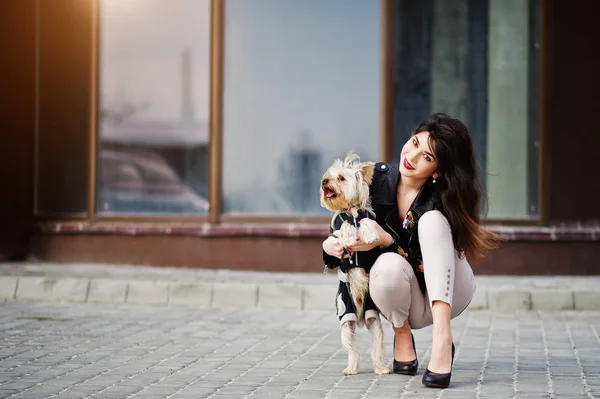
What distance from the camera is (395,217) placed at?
20.0 feet

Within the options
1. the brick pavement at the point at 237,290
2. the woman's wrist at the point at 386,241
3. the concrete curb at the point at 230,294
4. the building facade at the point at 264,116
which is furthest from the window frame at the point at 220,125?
the woman's wrist at the point at 386,241

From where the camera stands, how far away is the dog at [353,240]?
229 inches

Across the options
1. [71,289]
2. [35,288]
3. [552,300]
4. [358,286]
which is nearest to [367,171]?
[358,286]

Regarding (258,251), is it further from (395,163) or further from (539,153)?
(395,163)

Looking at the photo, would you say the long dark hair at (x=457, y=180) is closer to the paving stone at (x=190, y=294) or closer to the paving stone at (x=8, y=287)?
the paving stone at (x=190, y=294)

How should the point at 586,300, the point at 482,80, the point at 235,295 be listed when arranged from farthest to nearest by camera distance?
the point at 482,80 < the point at 235,295 < the point at 586,300

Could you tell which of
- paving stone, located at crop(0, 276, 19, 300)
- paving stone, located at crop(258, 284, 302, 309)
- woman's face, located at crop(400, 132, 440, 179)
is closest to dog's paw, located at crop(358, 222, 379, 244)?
woman's face, located at crop(400, 132, 440, 179)

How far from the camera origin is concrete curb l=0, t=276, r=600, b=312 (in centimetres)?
939

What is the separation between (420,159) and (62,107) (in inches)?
278

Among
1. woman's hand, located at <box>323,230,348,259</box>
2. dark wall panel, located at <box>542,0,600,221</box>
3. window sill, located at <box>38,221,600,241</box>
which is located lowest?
window sill, located at <box>38,221,600,241</box>

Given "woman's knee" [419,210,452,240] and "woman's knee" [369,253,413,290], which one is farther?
"woman's knee" [369,253,413,290]

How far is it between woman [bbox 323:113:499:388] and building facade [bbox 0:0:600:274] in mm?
4938

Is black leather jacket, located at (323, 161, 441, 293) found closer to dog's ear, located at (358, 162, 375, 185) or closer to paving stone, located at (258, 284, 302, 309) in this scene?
dog's ear, located at (358, 162, 375, 185)

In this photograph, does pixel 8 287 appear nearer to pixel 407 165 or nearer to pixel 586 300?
pixel 586 300
